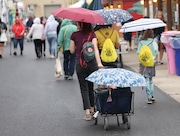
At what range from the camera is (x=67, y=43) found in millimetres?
14914

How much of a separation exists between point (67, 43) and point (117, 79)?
685 centimetres

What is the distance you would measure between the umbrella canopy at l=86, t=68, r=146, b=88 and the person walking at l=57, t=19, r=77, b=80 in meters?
6.40

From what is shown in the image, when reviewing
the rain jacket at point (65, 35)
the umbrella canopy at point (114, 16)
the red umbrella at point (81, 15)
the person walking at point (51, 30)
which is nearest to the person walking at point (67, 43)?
the rain jacket at point (65, 35)

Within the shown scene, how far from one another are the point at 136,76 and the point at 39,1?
7208cm

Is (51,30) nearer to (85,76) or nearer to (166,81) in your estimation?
(166,81)

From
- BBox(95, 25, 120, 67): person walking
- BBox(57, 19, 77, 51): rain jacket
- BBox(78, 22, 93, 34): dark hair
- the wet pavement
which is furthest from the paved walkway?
BBox(78, 22, 93, 34): dark hair

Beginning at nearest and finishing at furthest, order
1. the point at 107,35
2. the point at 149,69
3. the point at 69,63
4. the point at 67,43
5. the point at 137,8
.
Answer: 1. the point at 107,35
2. the point at 149,69
3. the point at 67,43
4. the point at 69,63
5. the point at 137,8

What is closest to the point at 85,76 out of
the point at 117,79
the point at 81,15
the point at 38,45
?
the point at 81,15

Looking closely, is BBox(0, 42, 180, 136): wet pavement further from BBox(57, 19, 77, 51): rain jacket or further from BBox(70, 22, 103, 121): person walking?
BBox(57, 19, 77, 51): rain jacket

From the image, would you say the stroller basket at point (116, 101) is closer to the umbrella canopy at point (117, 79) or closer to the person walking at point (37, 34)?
the umbrella canopy at point (117, 79)

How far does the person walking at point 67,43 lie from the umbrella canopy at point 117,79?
21.0 feet

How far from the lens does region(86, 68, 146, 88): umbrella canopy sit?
8141mm

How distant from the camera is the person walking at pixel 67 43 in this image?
14.7 meters

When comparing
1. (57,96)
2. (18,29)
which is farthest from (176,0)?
(57,96)
